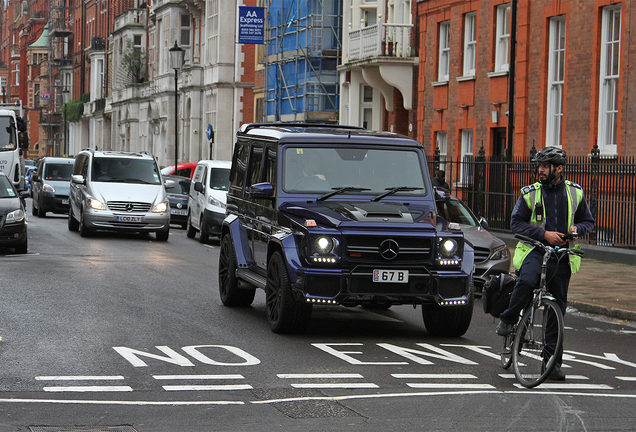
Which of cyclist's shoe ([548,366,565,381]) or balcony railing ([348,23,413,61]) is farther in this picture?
balcony railing ([348,23,413,61])

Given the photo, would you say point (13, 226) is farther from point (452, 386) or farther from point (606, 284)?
point (452, 386)

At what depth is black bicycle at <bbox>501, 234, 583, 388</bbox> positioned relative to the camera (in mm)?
8828

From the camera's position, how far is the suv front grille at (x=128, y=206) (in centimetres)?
2525

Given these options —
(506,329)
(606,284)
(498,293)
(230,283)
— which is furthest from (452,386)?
(606,284)

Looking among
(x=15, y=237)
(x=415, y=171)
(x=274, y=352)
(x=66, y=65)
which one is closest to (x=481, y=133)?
(x=15, y=237)

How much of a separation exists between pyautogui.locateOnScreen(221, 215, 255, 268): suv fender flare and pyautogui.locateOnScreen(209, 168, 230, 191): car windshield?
12.6 m

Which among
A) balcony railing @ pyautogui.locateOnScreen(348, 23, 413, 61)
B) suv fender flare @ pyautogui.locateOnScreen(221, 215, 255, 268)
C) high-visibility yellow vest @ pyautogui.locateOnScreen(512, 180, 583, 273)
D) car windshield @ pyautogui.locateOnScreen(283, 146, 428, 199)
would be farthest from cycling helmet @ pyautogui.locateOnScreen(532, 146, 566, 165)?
balcony railing @ pyautogui.locateOnScreen(348, 23, 413, 61)

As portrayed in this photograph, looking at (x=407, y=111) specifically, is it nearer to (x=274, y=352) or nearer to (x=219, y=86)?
(x=219, y=86)

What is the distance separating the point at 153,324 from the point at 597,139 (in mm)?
15791

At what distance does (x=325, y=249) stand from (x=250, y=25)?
36.2m

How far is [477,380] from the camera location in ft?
29.8

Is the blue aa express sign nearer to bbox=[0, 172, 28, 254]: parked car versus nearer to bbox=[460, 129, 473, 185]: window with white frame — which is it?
bbox=[460, 129, 473, 185]: window with white frame

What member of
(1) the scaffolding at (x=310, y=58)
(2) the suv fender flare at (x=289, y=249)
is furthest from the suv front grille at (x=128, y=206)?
(1) the scaffolding at (x=310, y=58)

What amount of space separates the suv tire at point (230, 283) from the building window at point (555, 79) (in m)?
15.2
